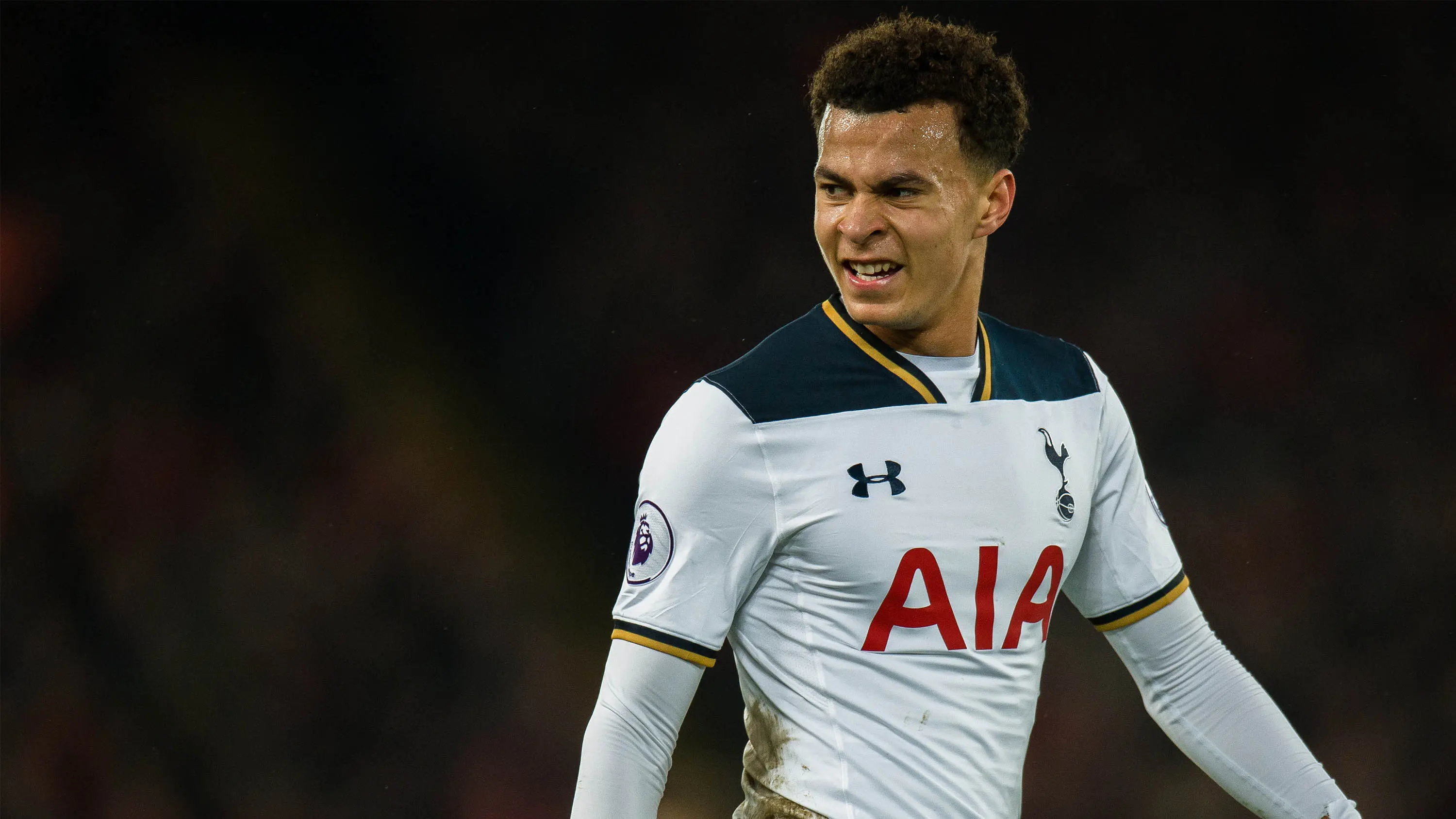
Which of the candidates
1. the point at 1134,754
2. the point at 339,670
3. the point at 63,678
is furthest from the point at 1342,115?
the point at 63,678

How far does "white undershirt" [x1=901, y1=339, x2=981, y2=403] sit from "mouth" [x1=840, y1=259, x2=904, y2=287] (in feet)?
0.42

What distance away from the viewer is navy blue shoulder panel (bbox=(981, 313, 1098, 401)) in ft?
6.54

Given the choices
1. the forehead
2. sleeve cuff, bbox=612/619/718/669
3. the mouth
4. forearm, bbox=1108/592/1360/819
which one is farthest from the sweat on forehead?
forearm, bbox=1108/592/1360/819

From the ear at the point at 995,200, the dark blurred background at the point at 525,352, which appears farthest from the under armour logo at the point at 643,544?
the dark blurred background at the point at 525,352

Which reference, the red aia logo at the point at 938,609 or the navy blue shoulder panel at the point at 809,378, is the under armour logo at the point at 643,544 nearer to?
the navy blue shoulder panel at the point at 809,378

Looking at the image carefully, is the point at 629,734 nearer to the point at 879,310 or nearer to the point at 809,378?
the point at 809,378

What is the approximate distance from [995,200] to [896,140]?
0.21 meters

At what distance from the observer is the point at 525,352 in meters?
4.06

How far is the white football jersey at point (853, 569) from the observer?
5.71 feet

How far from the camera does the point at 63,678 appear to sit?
Answer: 4.07 meters

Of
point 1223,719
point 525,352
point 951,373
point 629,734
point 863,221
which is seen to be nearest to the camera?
point 629,734

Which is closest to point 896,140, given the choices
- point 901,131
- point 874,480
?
point 901,131

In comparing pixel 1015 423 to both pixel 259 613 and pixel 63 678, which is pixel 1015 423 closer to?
pixel 259 613

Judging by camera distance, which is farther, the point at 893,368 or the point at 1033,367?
the point at 1033,367
